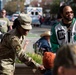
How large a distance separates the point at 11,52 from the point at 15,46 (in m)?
0.27

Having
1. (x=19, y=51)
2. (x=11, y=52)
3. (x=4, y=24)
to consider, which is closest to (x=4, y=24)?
(x=4, y=24)

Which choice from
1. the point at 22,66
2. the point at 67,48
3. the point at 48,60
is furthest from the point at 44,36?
the point at 67,48

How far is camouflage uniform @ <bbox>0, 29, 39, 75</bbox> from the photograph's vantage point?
4770 millimetres

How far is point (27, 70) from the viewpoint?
7297 millimetres

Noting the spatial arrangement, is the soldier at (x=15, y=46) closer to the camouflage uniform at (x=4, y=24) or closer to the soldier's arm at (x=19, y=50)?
the soldier's arm at (x=19, y=50)

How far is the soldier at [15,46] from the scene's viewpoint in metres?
4.77

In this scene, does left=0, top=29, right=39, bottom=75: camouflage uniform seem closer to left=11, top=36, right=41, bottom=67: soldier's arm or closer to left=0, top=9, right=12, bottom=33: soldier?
left=11, top=36, right=41, bottom=67: soldier's arm

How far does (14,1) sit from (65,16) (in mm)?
109196

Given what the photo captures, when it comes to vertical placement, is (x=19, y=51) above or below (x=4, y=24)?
above

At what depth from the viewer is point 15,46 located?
186 inches

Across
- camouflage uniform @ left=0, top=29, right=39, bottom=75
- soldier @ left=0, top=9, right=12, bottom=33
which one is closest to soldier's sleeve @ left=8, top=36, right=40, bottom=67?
camouflage uniform @ left=0, top=29, right=39, bottom=75

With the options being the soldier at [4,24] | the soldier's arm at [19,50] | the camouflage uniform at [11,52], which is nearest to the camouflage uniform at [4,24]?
the soldier at [4,24]

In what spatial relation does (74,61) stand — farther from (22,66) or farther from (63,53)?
(22,66)

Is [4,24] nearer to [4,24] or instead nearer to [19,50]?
[4,24]
